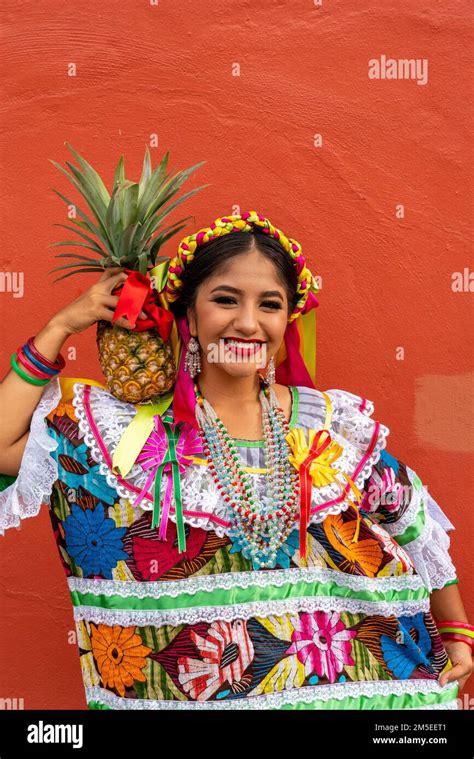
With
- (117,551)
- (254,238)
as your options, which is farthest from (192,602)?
(254,238)

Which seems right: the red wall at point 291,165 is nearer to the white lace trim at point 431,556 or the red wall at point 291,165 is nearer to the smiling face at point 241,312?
the white lace trim at point 431,556

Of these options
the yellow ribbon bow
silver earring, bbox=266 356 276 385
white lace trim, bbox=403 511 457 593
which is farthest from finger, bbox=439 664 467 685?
silver earring, bbox=266 356 276 385

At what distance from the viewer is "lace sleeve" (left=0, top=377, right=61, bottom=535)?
2.81m

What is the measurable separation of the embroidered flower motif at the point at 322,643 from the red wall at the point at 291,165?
3.31ft

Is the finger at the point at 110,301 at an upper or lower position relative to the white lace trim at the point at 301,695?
upper

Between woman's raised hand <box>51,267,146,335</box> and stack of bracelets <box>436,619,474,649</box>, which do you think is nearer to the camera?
woman's raised hand <box>51,267,146,335</box>

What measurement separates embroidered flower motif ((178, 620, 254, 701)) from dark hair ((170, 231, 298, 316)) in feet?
3.11

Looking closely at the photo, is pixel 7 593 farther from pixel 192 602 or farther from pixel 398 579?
pixel 398 579

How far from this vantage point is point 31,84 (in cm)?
366

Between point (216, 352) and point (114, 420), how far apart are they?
35 cm

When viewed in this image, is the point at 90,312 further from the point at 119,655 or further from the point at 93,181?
the point at 119,655

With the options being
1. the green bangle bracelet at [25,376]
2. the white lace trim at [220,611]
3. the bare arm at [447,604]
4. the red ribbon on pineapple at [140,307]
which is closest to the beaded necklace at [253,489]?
the white lace trim at [220,611]

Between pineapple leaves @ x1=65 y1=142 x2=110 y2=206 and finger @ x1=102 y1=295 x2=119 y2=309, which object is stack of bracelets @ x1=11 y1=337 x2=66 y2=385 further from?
pineapple leaves @ x1=65 y1=142 x2=110 y2=206

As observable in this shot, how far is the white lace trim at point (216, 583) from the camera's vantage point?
2811 mm
